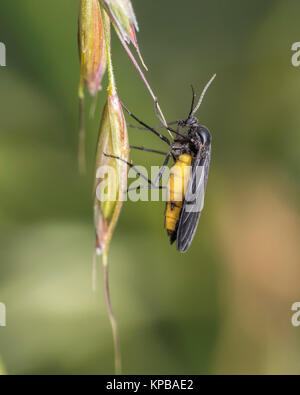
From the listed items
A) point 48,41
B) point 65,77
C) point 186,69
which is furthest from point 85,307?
point 186,69

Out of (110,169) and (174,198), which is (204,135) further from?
(110,169)

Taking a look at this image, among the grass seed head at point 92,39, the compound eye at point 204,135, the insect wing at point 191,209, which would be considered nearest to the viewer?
the grass seed head at point 92,39

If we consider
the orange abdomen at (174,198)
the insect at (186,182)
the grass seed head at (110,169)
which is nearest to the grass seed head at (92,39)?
the grass seed head at (110,169)

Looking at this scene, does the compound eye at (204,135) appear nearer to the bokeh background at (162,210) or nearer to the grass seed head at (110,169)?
the bokeh background at (162,210)

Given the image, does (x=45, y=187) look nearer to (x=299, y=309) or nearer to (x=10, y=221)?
(x=10, y=221)

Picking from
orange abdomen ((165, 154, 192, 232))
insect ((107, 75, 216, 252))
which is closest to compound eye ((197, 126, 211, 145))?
insect ((107, 75, 216, 252))

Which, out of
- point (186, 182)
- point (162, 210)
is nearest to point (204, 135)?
point (186, 182)
